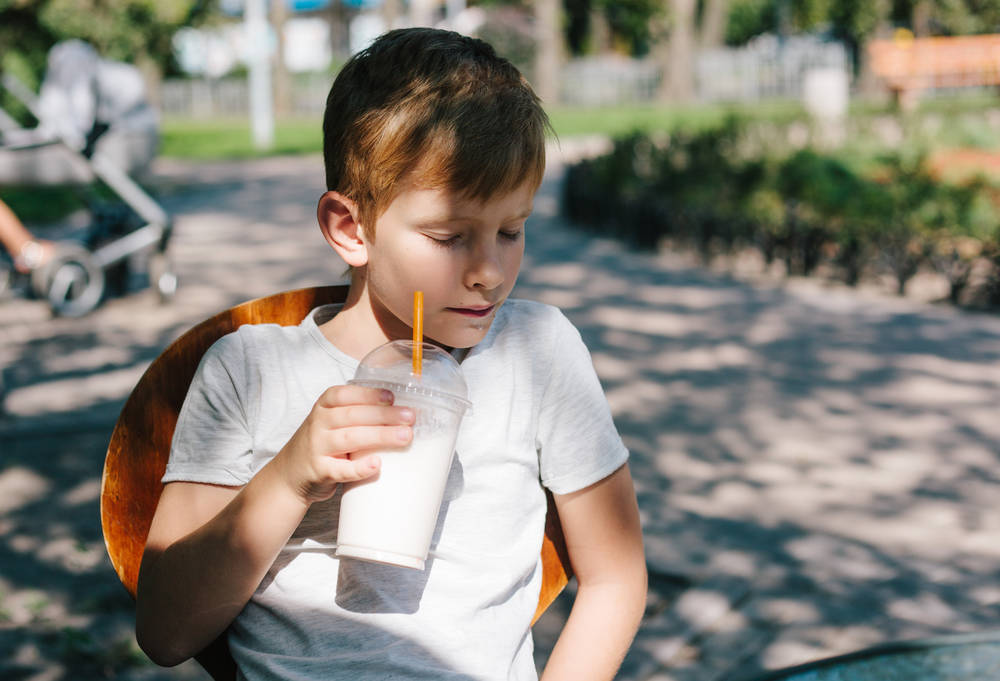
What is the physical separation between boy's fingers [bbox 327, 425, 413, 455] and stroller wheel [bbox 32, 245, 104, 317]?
607cm

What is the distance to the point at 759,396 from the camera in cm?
543

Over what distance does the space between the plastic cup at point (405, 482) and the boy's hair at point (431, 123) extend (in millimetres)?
270

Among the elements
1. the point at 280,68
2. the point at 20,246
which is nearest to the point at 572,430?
the point at 20,246

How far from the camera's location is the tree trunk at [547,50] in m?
35.7

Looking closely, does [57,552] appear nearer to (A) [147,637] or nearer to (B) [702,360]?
(A) [147,637]

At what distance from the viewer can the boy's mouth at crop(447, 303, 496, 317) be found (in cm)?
151

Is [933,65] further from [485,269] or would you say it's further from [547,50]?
[485,269]

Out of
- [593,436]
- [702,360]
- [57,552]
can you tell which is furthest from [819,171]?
[593,436]

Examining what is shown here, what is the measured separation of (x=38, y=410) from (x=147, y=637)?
4.01 metres

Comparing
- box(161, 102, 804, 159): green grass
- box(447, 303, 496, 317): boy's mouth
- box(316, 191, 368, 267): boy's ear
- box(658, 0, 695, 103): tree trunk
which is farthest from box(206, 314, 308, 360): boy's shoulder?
box(658, 0, 695, 103): tree trunk

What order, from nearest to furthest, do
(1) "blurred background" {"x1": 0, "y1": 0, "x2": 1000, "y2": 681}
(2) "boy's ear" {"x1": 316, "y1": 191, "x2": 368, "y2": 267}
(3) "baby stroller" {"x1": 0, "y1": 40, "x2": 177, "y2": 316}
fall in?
(2) "boy's ear" {"x1": 316, "y1": 191, "x2": 368, "y2": 267} → (1) "blurred background" {"x1": 0, "y1": 0, "x2": 1000, "y2": 681} → (3) "baby stroller" {"x1": 0, "y1": 40, "x2": 177, "y2": 316}

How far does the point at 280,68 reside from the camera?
35656mm

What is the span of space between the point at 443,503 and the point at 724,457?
10.6ft

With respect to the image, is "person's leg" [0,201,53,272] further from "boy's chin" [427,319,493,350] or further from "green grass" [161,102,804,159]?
"green grass" [161,102,804,159]
